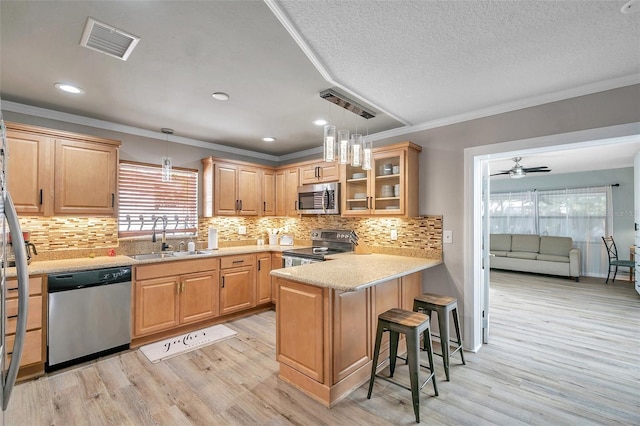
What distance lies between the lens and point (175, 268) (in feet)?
11.1

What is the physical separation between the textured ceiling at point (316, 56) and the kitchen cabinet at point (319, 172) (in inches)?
39.6

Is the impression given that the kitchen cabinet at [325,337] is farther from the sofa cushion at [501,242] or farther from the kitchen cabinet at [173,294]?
the sofa cushion at [501,242]

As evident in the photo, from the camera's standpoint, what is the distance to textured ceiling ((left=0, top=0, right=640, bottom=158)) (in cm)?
160

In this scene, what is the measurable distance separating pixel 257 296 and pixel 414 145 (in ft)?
9.51

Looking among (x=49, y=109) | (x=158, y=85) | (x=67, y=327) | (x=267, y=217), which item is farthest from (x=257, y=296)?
(x=49, y=109)

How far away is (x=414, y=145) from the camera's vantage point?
3.38m

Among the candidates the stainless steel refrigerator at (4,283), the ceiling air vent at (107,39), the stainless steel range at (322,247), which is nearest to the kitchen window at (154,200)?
the stainless steel range at (322,247)

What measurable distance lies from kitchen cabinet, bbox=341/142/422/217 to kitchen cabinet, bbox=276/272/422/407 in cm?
112

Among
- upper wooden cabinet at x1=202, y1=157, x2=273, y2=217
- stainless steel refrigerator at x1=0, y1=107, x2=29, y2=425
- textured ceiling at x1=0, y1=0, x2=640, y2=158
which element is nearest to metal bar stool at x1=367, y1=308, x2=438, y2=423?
textured ceiling at x1=0, y1=0, x2=640, y2=158

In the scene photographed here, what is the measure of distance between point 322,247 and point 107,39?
11.0ft

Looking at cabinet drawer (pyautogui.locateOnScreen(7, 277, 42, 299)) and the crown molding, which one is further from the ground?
the crown molding

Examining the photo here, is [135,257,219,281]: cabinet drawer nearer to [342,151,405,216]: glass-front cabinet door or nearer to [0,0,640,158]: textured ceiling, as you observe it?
[0,0,640,158]: textured ceiling

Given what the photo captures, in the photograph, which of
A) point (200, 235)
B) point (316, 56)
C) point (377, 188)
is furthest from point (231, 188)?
point (316, 56)

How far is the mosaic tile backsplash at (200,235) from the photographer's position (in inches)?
122
